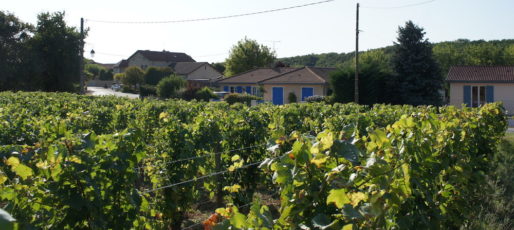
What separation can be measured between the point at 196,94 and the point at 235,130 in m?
32.5

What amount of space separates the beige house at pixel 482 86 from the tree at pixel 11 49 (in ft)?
104

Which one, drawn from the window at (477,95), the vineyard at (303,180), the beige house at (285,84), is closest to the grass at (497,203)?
the vineyard at (303,180)

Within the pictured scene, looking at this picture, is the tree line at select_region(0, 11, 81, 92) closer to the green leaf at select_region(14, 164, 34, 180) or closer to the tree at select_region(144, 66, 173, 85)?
the tree at select_region(144, 66, 173, 85)

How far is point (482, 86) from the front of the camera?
3253cm

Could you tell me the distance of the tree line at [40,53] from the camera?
39.7m

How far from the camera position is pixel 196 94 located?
131 ft

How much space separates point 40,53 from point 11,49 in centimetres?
226

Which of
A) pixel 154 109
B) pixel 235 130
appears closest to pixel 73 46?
pixel 154 109

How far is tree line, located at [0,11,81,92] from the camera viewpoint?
3972 cm

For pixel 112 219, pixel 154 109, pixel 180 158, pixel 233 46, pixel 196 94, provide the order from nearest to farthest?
1. pixel 112 219
2. pixel 180 158
3. pixel 154 109
4. pixel 196 94
5. pixel 233 46

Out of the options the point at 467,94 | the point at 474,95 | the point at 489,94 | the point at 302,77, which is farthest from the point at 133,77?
the point at 489,94

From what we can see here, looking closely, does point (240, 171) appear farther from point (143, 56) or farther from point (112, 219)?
point (143, 56)

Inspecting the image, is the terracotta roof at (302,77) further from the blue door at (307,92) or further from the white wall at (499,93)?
the white wall at (499,93)

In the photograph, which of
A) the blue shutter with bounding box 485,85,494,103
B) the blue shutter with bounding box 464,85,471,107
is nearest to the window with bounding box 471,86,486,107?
the blue shutter with bounding box 464,85,471,107
